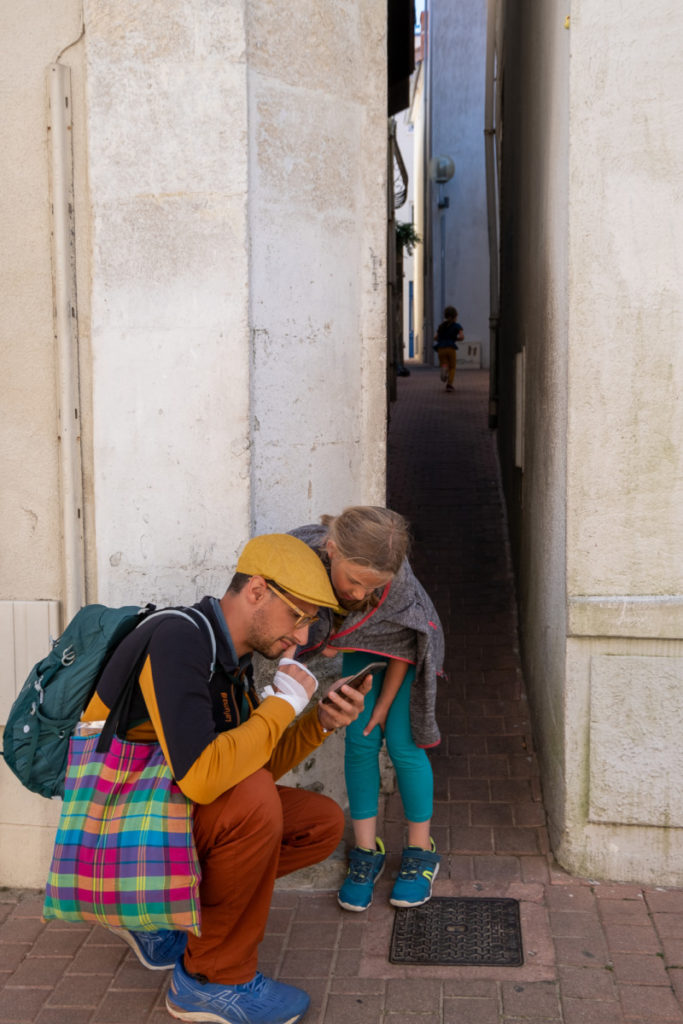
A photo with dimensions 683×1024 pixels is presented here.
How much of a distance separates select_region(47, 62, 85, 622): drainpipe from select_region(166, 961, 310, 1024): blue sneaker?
1504mm

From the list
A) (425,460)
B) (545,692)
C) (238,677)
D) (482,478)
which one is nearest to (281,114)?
(238,677)

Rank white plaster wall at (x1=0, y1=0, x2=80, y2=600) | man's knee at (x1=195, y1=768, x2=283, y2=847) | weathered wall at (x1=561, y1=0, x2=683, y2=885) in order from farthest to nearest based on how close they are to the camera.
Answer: white plaster wall at (x1=0, y1=0, x2=80, y2=600)
weathered wall at (x1=561, y1=0, x2=683, y2=885)
man's knee at (x1=195, y1=768, x2=283, y2=847)

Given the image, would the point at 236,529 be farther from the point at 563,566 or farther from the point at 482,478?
the point at 482,478

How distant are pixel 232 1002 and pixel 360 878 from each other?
2.94ft

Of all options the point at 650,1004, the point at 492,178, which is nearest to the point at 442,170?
the point at 492,178

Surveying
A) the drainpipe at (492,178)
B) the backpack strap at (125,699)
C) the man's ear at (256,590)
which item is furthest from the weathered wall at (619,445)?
the drainpipe at (492,178)

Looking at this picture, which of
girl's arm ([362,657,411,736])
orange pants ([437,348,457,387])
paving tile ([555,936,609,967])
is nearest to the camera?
paving tile ([555,936,609,967])

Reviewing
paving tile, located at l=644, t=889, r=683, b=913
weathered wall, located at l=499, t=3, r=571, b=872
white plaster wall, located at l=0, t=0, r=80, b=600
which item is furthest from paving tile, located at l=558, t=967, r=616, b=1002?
white plaster wall, located at l=0, t=0, r=80, b=600

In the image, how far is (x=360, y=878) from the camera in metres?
4.05

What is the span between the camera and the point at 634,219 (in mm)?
3877

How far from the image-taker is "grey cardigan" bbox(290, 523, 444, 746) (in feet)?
12.2

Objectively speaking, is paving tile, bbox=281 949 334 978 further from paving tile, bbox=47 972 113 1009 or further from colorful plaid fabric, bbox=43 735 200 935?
colorful plaid fabric, bbox=43 735 200 935

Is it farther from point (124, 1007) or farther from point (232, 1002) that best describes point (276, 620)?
point (124, 1007)

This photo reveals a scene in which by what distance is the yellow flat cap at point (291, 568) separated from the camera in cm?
318
